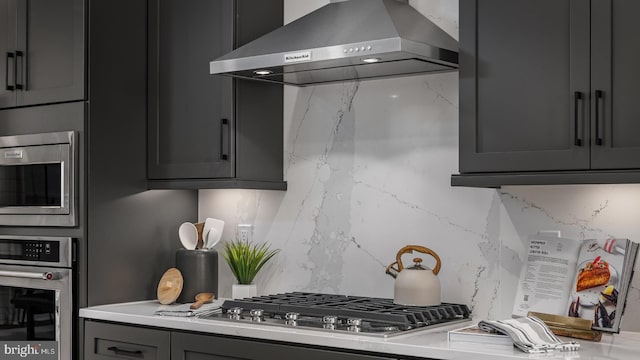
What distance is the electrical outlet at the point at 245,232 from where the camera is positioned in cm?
373

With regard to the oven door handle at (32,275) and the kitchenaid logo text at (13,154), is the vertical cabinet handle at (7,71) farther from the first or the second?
the oven door handle at (32,275)

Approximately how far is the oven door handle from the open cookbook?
72.4 inches

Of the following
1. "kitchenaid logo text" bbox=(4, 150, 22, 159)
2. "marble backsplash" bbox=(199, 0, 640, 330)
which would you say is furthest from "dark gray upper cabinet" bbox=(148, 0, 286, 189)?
"kitchenaid logo text" bbox=(4, 150, 22, 159)

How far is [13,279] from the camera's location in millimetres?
3545

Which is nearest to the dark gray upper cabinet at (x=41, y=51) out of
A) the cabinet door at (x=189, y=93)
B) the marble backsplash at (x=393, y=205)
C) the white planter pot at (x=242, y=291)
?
the cabinet door at (x=189, y=93)

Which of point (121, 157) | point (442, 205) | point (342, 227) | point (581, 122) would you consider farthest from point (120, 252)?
point (581, 122)

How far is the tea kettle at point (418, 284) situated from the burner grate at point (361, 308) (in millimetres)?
31

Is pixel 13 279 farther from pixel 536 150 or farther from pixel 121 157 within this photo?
pixel 536 150

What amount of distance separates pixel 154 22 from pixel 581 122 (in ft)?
6.44

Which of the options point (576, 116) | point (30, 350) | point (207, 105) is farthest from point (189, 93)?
point (576, 116)

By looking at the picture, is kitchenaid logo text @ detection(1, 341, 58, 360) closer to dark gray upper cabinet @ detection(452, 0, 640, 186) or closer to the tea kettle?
the tea kettle

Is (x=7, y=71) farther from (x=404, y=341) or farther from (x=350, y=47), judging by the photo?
(x=404, y=341)

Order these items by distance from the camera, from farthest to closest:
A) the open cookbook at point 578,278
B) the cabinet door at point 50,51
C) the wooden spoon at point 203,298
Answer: the cabinet door at point 50,51, the wooden spoon at point 203,298, the open cookbook at point 578,278

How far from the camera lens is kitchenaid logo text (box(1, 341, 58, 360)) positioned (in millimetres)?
3432
